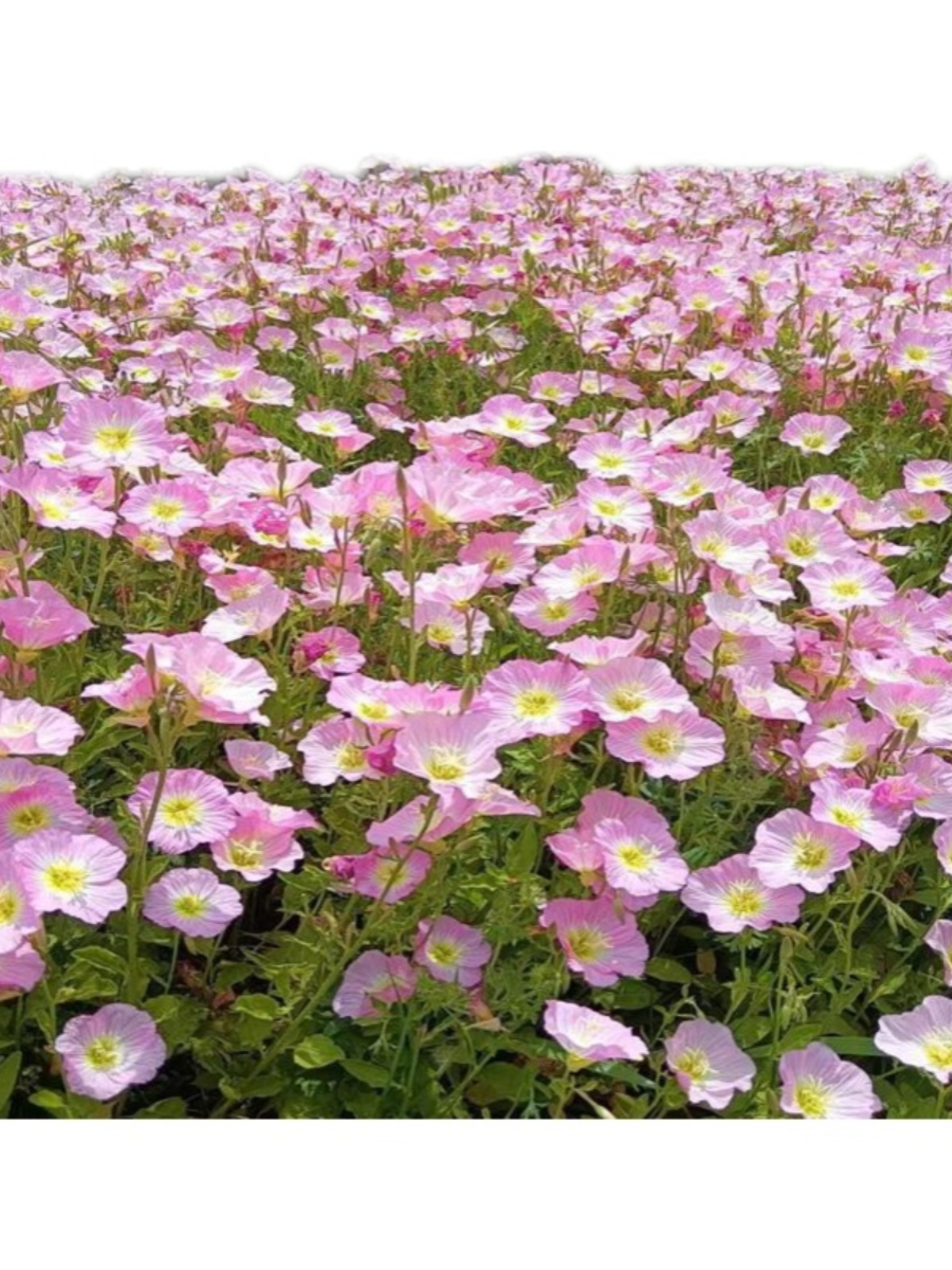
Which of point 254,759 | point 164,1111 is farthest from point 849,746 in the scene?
point 164,1111

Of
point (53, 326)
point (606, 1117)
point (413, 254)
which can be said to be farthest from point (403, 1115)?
point (413, 254)

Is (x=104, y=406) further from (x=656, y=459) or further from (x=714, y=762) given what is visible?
(x=714, y=762)

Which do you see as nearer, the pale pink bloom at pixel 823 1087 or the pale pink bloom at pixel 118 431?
the pale pink bloom at pixel 823 1087

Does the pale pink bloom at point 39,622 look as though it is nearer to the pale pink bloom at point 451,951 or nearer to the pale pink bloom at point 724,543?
the pale pink bloom at point 451,951

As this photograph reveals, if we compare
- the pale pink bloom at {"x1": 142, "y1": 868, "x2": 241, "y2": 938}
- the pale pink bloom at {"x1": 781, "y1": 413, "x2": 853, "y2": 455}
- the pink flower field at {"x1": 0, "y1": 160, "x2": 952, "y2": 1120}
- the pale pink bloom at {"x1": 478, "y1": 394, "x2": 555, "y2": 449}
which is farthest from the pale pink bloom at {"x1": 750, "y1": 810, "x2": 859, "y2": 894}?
the pale pink bloom at {"x1": 781, "y1": 413, "x2": 853, "y2": 455}

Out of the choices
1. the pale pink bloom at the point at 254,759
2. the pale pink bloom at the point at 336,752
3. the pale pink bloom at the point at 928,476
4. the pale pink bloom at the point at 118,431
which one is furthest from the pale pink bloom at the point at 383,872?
the pale pink bloom at the point at 928,476
